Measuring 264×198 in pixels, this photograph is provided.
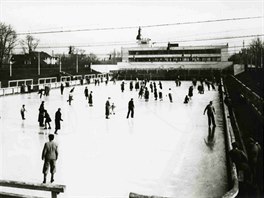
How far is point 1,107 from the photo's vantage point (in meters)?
20.6

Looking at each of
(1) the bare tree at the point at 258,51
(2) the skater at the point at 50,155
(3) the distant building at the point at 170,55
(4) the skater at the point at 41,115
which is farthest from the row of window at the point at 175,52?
(2) the skater at the point at 50,155

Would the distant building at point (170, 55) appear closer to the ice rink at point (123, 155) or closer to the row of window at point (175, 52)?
the row of window at point (175, 52)

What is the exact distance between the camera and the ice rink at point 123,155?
7.18 metres

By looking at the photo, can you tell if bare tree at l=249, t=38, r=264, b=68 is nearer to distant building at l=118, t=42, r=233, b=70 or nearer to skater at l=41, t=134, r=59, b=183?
distant building at l=118, t=42, r=233, b=70

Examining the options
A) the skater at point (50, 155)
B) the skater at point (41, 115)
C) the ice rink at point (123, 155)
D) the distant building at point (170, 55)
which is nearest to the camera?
the ice rink at point (123, 155)

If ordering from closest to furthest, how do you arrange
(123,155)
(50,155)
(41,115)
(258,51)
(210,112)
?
1. (50,155)
2. (123,155)
3. (210,112)
4. (41,115)
5. (258,51)

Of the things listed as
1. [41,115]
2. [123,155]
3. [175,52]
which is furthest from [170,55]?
[123,155]

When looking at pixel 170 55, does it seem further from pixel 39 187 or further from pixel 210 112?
pixel 39 187

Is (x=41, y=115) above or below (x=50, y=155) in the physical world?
above

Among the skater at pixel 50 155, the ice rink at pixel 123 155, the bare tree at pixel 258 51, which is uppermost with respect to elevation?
the bare tree at pixel 258 51

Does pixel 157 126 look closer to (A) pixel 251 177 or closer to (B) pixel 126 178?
(B) pixel 126 178

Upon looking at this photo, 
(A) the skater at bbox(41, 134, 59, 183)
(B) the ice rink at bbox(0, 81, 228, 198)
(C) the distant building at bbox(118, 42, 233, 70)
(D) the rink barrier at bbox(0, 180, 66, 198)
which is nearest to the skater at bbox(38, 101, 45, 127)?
(B) the ice rink at bbox(0, 81, 228, 198)

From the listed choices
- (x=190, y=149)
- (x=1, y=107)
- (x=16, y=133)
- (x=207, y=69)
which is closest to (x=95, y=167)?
(x=190, y=149)

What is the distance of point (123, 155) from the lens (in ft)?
31.6
